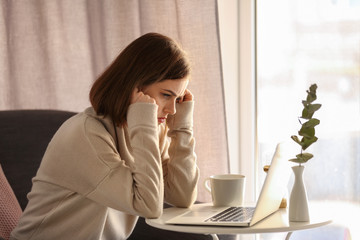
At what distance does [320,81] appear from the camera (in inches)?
101

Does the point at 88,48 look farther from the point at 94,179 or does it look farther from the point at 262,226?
the point at 262,226

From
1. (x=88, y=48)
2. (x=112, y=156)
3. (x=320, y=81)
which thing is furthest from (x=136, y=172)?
(x=320, y=81)

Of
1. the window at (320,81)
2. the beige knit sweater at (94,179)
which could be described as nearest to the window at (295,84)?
the window at (320,81)

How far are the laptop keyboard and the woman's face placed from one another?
0.32 meters

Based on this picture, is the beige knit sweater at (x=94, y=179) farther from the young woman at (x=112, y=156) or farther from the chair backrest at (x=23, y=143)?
the chair backrest at (x=23, y=143)

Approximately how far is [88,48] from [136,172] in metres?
1.17

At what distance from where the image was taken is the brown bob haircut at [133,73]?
5.31 ft

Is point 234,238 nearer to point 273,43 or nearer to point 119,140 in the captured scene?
point 119,140

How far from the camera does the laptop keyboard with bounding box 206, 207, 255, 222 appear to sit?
1.42 meters

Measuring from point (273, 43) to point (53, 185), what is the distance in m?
1.50

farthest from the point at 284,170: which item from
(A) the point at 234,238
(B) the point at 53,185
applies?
(B) the point at 53,185

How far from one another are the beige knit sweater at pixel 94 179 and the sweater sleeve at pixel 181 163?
0.49ft

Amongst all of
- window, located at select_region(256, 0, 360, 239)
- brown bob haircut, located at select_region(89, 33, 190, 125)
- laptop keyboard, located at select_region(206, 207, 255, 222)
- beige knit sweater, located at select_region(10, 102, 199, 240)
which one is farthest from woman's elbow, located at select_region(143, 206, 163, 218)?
window, located at select_region(256, 0, 360, 239)

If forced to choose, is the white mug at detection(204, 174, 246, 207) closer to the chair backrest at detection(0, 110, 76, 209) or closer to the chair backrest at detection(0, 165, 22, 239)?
the chair backrest at detection(0, 165, 22, 239)
